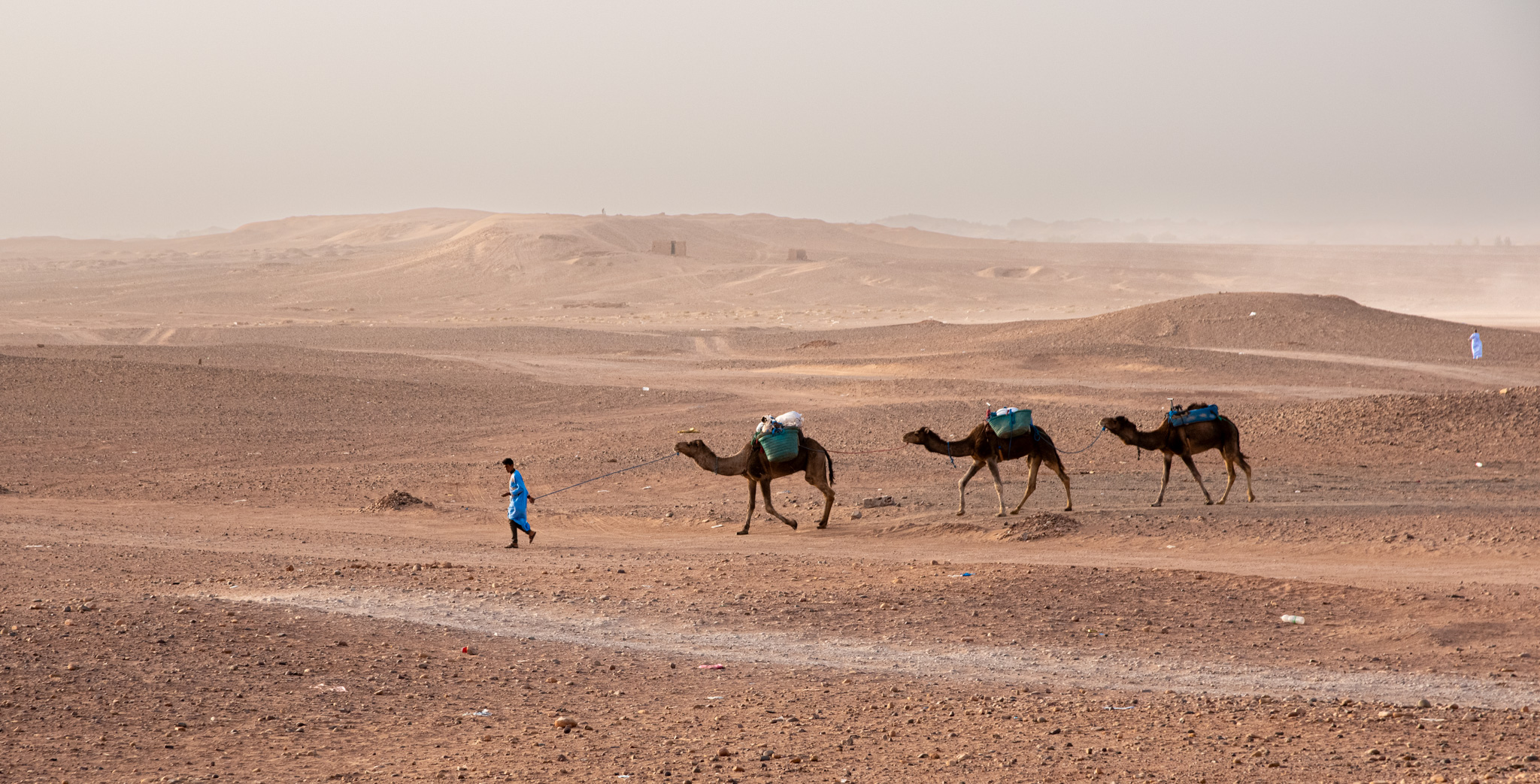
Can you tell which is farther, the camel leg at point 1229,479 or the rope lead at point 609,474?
the rope lead at point 609,474

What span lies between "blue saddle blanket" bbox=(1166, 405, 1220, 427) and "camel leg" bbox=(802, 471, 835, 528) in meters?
4.83

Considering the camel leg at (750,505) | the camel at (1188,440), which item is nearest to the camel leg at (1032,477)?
the camel at (1188,440)

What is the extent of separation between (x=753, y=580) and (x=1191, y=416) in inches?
316

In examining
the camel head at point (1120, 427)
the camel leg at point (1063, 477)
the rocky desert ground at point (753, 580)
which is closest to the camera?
the rocky desert ground at point (753, 580)

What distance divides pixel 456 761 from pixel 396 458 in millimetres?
18188

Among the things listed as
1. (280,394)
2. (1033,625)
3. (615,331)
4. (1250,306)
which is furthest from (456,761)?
(615,331)

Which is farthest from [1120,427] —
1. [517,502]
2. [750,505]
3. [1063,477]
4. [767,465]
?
[517,502]

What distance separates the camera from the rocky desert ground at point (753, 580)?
789 centimetres

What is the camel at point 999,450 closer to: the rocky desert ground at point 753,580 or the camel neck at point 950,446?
the camel neck at point 950,446

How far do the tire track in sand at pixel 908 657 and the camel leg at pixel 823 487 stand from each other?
557 cm

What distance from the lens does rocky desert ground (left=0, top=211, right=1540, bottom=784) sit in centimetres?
789

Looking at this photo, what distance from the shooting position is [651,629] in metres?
11.1

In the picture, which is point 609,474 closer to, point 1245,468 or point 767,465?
point 767,465

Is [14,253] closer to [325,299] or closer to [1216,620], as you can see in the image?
[325,299]
